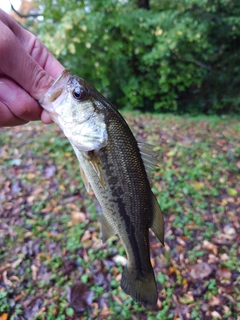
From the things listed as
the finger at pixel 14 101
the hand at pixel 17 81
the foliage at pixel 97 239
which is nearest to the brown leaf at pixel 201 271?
the foliage at pixel 97 239

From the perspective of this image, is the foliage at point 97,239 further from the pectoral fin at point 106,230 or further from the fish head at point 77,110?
the fish head at point 77,110

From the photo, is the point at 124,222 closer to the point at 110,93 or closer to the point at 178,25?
the point at 178,25

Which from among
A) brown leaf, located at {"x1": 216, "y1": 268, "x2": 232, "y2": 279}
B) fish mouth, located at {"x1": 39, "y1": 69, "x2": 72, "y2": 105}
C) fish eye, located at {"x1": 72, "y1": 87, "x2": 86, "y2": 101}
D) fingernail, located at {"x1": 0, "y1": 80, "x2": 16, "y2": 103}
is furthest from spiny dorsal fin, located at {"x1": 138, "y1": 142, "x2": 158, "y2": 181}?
brown leaf, located at {"x1": 216, "y1": 268, "x2": 232, "y2": 279}

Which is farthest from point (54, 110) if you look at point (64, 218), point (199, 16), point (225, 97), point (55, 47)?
point (225, 97)

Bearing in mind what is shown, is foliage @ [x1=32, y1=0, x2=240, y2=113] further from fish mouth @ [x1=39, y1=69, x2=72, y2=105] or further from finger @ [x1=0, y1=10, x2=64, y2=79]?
fish mouth @ [x1=39, y1=69, x2=72, y2=105]

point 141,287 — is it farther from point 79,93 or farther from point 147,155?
point 79,93

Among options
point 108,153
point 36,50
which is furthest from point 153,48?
point 108,153
